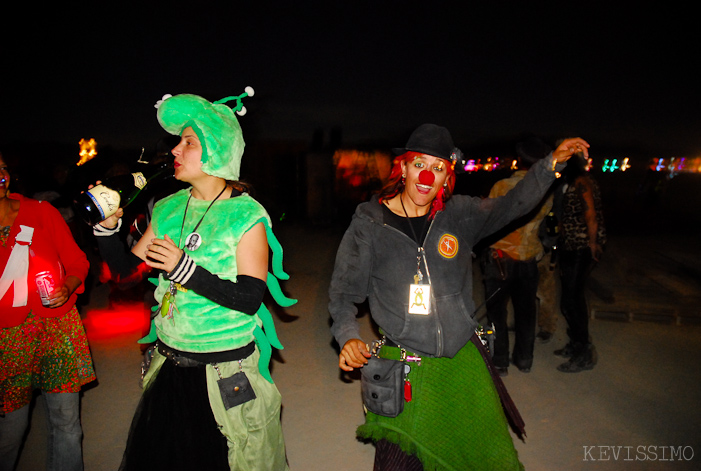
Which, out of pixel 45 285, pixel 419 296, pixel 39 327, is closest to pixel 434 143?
pixel 419 296

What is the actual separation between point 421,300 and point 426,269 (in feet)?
0.53

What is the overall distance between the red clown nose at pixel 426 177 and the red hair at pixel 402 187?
12 centimetres

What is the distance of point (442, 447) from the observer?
2.22 meters

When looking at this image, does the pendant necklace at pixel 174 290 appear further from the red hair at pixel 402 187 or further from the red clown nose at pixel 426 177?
the red clown nose at pixel 426 177

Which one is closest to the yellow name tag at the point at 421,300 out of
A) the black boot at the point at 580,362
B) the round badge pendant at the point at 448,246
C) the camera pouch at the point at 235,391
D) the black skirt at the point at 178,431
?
the round badge pendant at the point at 448,246

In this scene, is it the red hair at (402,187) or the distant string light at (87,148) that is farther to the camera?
the distant string light at (87,148)

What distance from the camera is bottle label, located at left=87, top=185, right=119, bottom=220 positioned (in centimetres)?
221

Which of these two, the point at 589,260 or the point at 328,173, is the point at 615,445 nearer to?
the point at 589,260

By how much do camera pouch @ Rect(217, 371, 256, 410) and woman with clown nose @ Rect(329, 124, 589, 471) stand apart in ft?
1.54

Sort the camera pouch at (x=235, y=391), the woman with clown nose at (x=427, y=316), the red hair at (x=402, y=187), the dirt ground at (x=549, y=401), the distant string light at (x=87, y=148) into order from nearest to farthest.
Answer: the camera pouch at (x=235, y=391) → the woman with clown nose at (x=427, y=316) → the red hair at (x=402, y=187) → the distant string light at (x=87, y=148) → the dirt ground at (x=549, y=401)

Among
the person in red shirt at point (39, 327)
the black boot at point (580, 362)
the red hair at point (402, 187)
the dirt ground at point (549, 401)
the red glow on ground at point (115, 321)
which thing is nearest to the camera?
the red hair at point (402, 187)

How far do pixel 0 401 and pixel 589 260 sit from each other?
4.85 meters

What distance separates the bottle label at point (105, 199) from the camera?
2215mm

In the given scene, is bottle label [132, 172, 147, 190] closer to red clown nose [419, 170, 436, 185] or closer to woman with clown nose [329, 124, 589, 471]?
woman with clown nose [329, 124, 589, 471]
